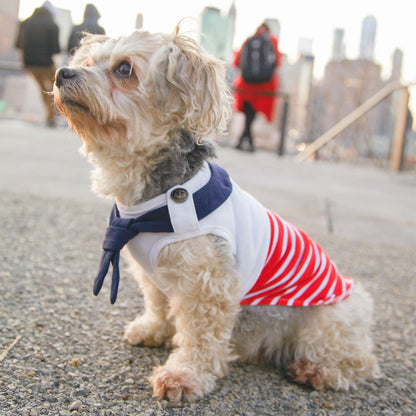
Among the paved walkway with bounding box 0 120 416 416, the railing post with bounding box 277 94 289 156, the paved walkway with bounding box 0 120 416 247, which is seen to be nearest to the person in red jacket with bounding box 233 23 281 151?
the paved walkway with bounding box 0 120 416 247

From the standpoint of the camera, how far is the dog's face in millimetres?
2258

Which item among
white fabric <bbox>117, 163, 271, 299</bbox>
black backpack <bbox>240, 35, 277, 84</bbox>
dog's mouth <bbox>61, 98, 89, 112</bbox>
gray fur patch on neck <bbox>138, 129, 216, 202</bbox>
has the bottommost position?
white fabric <bbox>117, 163, 271, 299</bbox>

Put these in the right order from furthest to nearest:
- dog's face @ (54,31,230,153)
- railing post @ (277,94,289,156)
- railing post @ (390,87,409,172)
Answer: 1. railing post @ (277,94,289,156)
2. railing post @ (390,87,409,172)
3. dog's face @ (54,31,230,153)

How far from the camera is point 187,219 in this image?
7.07 ft

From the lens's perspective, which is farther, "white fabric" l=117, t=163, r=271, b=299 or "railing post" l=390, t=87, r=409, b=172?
"railing post" l=390, t=87, r=409, b=172

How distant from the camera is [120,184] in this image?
237 cm

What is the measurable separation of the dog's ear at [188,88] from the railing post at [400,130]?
10.4 meters

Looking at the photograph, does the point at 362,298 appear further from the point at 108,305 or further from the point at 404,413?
the point at 108,305

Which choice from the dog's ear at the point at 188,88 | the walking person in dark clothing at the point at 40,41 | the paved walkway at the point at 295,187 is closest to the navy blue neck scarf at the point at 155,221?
the dog's ear at the point at 188,88

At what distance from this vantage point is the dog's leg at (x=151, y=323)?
2643 millimetres

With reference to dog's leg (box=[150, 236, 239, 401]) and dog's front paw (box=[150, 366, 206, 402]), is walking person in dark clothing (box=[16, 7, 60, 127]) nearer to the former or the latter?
dog's leg (box=[150, 236, 239, 401])

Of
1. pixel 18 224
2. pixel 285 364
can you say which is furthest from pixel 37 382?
pixel 18 224

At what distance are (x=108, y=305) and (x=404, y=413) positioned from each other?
1.82 metres

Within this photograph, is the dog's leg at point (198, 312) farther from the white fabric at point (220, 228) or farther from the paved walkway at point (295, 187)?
the paved walkway at point (295, 187)
